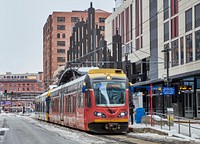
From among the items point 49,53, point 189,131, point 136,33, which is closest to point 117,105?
point 189,131

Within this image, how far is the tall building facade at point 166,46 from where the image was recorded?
5338 cm

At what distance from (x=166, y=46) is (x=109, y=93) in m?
31.2

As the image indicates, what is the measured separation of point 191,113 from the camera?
57.6 meters

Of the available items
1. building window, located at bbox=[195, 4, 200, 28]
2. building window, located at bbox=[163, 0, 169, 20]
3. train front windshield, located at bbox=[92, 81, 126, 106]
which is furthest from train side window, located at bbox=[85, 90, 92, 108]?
building window, located at bbox=[163, 0, 169, 20]

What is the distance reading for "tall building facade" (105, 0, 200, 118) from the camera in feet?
175

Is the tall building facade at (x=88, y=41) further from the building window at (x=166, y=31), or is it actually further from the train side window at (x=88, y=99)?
the train side window at (x=88, y=99)

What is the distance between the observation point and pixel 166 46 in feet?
184

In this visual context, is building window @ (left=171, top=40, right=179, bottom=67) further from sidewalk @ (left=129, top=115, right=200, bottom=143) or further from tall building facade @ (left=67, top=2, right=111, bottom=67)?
tall building facade @ (left=67, top=2, right=111, bottom=67)

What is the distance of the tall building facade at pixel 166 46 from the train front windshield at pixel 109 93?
1612 centimetres

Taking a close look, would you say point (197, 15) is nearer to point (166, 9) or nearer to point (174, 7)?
point (174, 7)

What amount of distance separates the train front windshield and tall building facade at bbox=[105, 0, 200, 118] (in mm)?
16121

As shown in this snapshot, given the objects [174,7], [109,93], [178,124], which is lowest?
[178,124]

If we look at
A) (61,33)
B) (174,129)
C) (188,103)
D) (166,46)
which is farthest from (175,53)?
(61,33)

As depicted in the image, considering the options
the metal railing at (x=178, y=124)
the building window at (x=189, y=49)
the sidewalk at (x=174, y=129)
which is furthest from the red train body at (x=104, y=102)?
the building window at (x=189, y=49)
